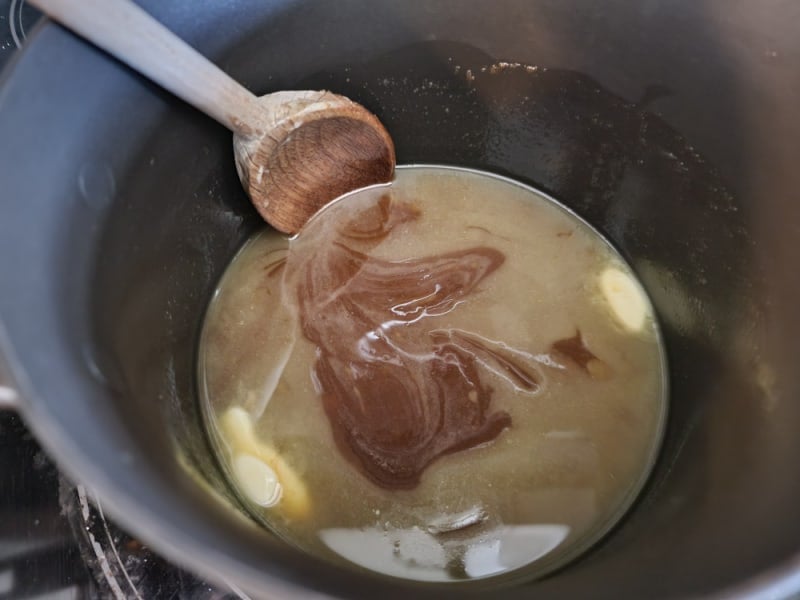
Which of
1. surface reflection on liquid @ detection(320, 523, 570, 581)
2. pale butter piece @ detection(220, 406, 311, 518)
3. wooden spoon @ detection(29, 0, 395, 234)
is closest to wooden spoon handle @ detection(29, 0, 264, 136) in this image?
wooden spoon @ detection(29, 0, 395, 234)

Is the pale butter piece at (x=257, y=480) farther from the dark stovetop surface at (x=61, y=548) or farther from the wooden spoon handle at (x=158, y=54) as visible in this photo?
the wooden spoon handle at (x=158, y=54)

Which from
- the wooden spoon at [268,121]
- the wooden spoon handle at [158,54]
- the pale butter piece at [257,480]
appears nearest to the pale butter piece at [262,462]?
the pale butter piece at [257,480]

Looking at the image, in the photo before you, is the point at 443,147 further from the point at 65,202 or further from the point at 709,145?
the point at 65,202

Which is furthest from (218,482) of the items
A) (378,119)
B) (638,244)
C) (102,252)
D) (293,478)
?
(638,244)

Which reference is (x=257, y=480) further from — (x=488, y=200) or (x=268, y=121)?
(x=488, y=200)

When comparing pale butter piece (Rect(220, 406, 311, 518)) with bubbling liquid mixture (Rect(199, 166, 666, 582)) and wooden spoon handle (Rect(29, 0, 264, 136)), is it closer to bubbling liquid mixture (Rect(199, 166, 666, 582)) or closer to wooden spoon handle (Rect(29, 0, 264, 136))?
bubbling liquid mixture (Rect(199, 166, 666, 582))

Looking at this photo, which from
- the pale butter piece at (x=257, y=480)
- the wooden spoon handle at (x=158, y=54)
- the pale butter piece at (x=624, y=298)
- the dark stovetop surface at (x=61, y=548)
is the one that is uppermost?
the wooden spoon handle at (x=158, y=54)

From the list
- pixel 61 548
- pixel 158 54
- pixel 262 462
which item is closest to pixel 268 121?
pixel 158 54
